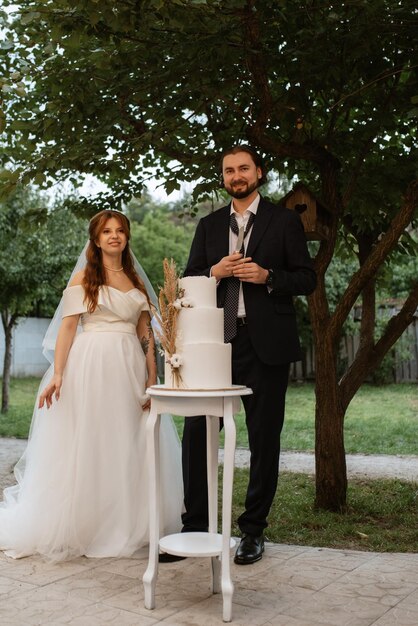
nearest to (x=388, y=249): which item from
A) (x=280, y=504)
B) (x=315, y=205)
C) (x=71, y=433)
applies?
(x=315, y=205)

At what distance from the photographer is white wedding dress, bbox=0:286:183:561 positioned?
170 inches

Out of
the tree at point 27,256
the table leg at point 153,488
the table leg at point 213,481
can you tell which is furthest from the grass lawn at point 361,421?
the table leg at point 153,488

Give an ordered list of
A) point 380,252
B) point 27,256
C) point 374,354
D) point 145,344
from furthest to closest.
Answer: point 27,256 < point 374,354 < point 380,252 < point 145,344

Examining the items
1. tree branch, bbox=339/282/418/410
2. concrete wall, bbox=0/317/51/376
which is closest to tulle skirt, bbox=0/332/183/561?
tree branch, bbox=339/282/418/410

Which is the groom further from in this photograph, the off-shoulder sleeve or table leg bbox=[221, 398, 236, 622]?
the off-shoulder sleeve

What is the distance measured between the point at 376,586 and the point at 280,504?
2.41m

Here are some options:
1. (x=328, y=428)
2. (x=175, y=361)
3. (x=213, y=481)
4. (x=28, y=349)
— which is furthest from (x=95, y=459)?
(x=28, y=349)

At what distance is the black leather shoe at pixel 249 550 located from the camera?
13.0ft

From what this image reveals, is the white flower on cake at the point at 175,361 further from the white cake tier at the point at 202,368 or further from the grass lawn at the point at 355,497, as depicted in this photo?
the grass lawn at the point at 355,497

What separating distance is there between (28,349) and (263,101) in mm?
18682

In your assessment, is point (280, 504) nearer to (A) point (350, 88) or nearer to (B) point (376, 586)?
(B) point (376, 586)

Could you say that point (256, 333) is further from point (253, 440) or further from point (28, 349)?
point (28, 349)

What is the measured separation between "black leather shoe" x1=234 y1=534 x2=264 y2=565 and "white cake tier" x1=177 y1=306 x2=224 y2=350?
52.4 inches

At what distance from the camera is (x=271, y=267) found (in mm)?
4102
